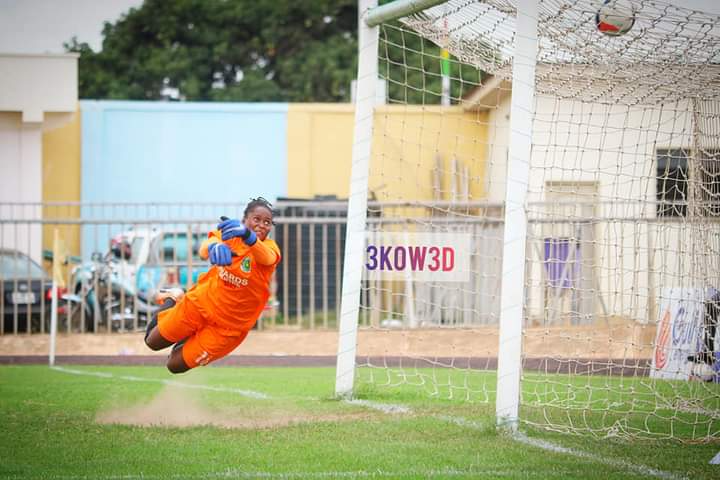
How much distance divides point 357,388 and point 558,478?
519 centimetres

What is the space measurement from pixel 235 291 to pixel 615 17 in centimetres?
434

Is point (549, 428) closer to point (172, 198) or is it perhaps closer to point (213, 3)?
point (172, 198)

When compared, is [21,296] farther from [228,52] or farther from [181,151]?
[228,52]

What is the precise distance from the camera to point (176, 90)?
44.3m

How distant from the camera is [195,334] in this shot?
32.7 ft

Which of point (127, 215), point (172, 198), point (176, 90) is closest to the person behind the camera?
point (127, 215)

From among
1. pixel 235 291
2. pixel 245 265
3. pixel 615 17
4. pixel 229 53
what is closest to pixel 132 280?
pixel 235 291

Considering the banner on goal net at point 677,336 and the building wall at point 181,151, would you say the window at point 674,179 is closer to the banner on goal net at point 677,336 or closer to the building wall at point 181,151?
the banner on goal net at point 677,336

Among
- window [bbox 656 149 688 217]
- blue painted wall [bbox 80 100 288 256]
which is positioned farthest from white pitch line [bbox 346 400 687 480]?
blue painted wall [bbox 80 100 288 256]

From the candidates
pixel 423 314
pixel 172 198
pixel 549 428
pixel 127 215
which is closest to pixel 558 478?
pixel 549 428

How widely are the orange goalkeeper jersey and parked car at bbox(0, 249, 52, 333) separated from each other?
9591mm

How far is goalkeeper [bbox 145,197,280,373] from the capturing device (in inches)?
368

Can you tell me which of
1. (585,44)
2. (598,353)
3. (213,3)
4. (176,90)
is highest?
(213,3)

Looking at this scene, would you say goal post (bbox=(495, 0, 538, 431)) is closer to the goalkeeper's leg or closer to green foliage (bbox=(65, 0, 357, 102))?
the goalkeeper's leg
